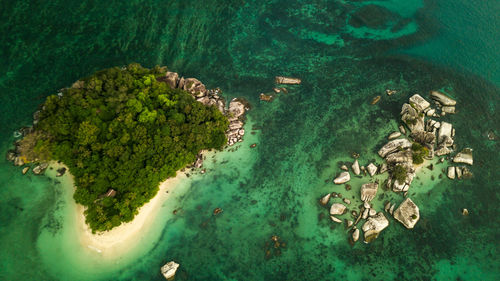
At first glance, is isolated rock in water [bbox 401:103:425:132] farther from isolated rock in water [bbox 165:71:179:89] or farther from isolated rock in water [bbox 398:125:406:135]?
isolated rock in water [bbox 165:71:179:89]

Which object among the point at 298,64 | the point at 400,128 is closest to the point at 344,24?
the point at 298,64

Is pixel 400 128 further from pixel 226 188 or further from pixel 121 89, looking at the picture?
pixel 121 89

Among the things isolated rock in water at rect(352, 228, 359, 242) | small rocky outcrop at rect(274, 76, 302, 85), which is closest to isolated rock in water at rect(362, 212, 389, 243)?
isolated rock in water at rect(352, 228, 359, 242)

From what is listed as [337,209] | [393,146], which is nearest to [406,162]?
[393,146]

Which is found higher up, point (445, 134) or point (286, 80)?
point (445, 134)

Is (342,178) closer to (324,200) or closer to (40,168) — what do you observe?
(324,200)

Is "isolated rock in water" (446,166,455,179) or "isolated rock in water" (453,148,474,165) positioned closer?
"isolated rock in water" (446,166,455,179)

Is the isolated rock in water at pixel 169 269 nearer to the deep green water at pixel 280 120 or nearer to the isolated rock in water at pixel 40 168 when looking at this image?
the deep green water at pixel 280 120
